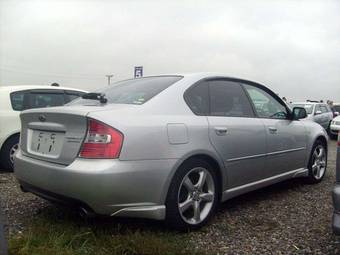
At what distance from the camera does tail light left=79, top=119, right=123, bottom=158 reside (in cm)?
284

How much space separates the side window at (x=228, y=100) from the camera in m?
3.83

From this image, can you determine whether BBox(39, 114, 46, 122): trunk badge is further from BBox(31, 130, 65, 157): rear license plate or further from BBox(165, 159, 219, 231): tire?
BBox(165, 159, 219, 231): tire

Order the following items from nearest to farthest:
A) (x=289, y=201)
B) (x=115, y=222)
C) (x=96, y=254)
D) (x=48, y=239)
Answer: (x=96, y=254)
(x=48, y=239)
(x=115, y=222)
(x=289, y=201)

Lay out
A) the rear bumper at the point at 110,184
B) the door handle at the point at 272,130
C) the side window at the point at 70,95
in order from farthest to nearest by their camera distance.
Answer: the side window at the point at 70,95, the door handle at the point at 272,130, the rear bumper at the point at 110,184

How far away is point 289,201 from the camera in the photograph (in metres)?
4.44

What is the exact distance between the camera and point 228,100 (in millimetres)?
4012

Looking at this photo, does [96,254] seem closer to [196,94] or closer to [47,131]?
[47,131]

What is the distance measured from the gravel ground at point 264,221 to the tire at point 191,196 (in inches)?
5.3

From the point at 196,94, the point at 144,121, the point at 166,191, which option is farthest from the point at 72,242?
the point at 196,94

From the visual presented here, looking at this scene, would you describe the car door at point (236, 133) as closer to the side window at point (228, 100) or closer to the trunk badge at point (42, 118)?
the side window at point (228, 100)

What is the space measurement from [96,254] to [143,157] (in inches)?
30.7

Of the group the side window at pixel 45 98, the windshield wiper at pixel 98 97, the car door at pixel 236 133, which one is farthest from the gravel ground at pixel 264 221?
the side window at pixel 45 98

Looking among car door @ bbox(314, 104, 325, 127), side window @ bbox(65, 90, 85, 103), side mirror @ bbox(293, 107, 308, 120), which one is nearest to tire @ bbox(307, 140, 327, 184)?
side mirror @ bbox(293, 107, 308, 120)

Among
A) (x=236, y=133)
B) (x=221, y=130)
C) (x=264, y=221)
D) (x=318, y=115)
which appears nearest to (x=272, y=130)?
(x=236, y=133)
